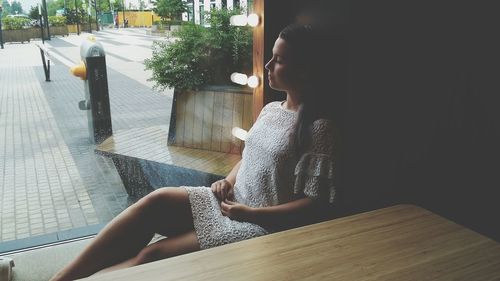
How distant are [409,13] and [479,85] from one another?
0.43 meters

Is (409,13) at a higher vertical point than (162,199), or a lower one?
higher

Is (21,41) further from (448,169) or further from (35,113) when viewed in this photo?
(448,169)

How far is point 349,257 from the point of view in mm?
1106

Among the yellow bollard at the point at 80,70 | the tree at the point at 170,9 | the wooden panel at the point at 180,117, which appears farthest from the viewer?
the yellow bollard at the point at 80,70

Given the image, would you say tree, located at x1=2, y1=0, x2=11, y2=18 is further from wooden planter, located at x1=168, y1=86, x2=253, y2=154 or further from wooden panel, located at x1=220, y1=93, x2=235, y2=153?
wooden panel, located at x1=220, y1=93, x2=235, y2=153

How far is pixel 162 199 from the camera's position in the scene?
1600mm

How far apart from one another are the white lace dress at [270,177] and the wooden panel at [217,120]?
125cm

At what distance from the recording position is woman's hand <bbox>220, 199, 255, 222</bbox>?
1579 millimetres

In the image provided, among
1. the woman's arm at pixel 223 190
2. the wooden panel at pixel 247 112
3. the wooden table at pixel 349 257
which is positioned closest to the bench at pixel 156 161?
the wooden panel at pixel 247 112

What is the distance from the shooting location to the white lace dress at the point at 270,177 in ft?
4.96

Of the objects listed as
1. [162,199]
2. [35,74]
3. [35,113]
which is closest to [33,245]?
[35,113]

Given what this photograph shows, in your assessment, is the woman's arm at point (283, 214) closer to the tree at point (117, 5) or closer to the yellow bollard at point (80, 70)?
the tree at point (117, 5)

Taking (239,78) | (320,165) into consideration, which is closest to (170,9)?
(239,78)

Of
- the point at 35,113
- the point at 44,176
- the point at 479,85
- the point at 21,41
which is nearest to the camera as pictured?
the point at 479,85
